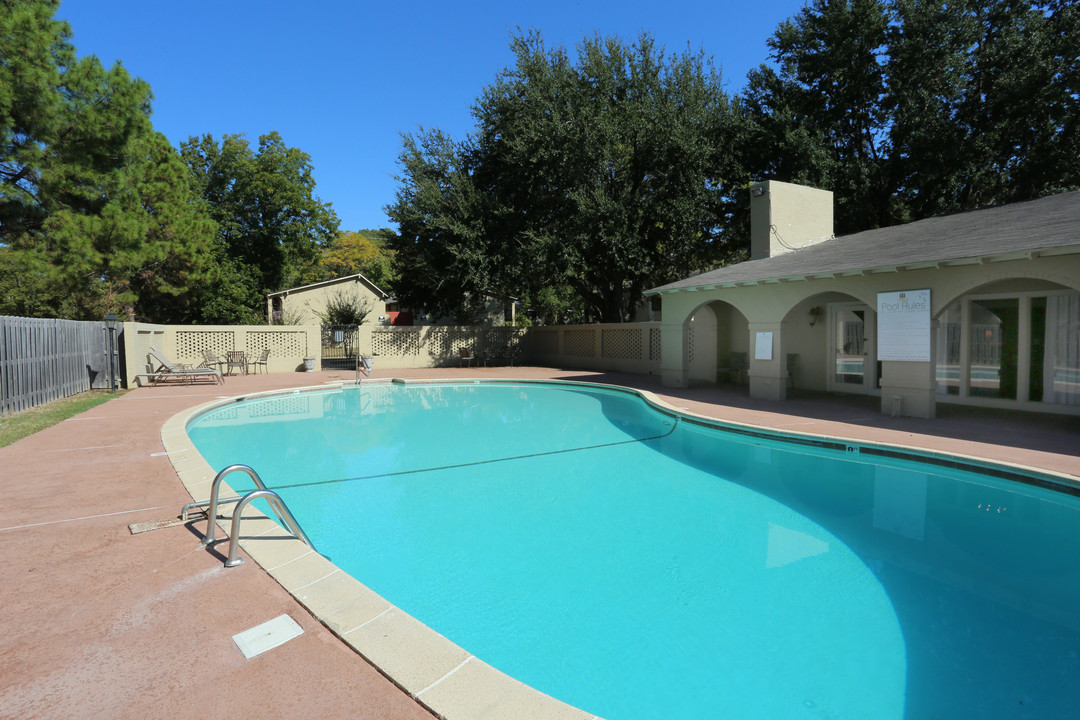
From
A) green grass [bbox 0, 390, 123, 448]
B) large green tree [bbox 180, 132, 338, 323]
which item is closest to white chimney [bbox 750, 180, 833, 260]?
green grass [bbox 0, 390, 123, 448]

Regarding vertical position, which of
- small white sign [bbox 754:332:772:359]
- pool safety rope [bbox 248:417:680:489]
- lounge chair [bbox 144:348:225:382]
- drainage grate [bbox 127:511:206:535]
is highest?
small white sign [bbox 754:332:772:359]

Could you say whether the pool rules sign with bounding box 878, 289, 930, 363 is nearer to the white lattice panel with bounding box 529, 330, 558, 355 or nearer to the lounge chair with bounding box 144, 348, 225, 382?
the white lattice panel with bounding box 529, 330, 558, 355

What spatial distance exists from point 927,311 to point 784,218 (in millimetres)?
6615

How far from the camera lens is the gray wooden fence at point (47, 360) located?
29.8ft

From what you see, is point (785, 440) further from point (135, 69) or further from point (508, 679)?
point (135, 69)

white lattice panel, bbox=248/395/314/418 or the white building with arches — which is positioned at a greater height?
the white building with arches

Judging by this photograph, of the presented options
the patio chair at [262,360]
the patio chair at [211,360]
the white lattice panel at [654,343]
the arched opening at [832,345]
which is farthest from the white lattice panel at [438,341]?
the arched opening at [832,345]

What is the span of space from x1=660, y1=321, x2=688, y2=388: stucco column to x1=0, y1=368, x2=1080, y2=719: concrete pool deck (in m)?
7.35

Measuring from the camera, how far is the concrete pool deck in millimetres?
2191

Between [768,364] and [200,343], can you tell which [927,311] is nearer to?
[768,364]

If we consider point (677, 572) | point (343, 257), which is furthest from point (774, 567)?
point (343, 257)

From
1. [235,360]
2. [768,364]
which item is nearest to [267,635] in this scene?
[768,364]

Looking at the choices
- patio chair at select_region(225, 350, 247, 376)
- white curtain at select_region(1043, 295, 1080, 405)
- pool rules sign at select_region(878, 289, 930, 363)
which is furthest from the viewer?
patio chair at select_region(225, 350, 247, 376)

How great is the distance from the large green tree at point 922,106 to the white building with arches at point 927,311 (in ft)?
25.8
